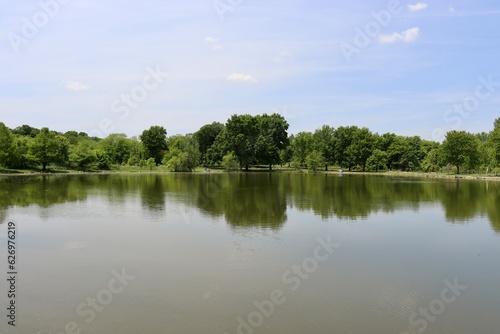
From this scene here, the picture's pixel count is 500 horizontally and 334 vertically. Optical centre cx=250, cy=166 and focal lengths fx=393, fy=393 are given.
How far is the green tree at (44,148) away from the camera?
65875 millimetres

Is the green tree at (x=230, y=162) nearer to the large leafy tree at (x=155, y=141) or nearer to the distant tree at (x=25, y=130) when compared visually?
the large leafy tree at (x=155, y=141)

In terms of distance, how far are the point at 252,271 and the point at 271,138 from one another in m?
71.7

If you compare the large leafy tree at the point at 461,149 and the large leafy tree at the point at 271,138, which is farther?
the large leafy tree at the point at 271,138

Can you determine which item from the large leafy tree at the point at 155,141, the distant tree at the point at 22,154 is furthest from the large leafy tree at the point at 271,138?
the distant tree at the point at 22,154

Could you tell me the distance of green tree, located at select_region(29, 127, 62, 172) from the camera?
216 feet

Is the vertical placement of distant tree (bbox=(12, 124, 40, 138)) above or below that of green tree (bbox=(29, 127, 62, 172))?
above

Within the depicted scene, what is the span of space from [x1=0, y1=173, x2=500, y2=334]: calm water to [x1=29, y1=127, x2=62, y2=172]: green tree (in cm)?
4753

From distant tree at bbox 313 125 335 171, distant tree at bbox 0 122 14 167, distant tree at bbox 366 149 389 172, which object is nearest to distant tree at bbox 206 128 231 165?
distant tree at bbox 313 125 335 171

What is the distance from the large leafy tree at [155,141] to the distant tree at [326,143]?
34481 millimetres

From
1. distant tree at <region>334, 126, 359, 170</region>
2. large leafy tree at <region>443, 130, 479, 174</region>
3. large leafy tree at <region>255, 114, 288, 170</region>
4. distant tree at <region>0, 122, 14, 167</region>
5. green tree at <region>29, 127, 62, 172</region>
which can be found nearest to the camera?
distant tree at <region>0, 122, 14, 167</region>

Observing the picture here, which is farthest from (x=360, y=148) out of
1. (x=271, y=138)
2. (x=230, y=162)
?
(x=230, y=162)

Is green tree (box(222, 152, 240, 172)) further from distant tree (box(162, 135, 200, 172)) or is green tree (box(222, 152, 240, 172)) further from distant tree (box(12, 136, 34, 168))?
distant tree (box(12, 136, 34, 168))

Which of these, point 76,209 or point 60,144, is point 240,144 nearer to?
point 60,144

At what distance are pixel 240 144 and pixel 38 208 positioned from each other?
5740cm
